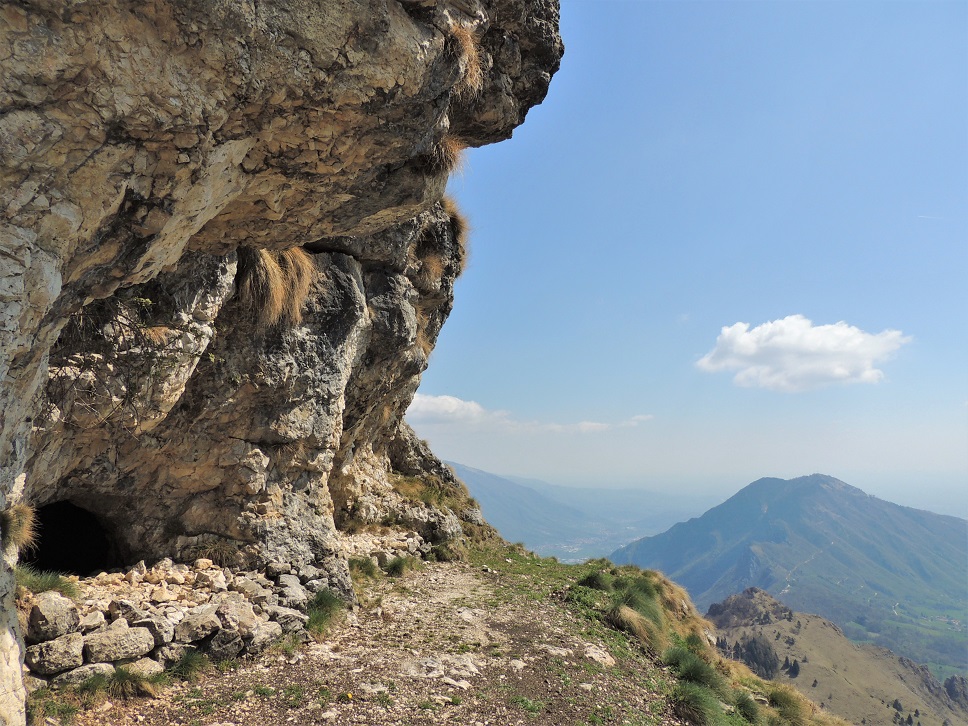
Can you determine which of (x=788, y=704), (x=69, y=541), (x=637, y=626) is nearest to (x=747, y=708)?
(x=788, y=704)

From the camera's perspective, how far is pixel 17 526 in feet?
28.9

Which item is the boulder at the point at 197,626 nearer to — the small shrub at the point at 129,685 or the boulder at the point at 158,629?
the boulder at the point at 158,629

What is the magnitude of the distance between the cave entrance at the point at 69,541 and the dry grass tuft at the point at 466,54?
1387 centimetres

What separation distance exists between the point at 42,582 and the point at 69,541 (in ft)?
24.7

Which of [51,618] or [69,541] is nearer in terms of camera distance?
[51,618]

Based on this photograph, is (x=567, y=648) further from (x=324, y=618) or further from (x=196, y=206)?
(x=196, y=206)

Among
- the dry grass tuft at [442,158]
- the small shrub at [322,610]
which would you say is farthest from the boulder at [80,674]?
the dry grass tuft at [442,158]

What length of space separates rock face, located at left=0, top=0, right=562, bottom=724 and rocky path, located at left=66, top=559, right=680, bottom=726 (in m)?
2.16

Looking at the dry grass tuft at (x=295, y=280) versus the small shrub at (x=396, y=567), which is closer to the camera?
the dry grass tuft at (x=295, y=280)

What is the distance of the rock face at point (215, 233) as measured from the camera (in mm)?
5492

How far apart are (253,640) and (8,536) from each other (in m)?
4.39

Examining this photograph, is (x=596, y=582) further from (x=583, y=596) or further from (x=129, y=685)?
(x=129, y=685)

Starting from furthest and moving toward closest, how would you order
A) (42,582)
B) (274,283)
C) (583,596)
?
(583,596)
(274,283)
(42,582)

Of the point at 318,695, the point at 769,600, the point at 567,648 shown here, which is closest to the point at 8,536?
the point at 318,695
